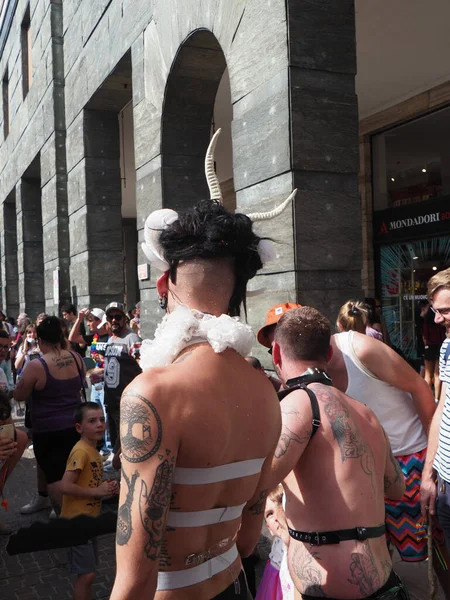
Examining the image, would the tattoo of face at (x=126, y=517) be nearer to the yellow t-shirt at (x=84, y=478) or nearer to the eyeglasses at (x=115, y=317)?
the yellow t-shirt at (x=84, y=478)

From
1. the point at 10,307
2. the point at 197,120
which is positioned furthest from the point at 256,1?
the point at 10,307

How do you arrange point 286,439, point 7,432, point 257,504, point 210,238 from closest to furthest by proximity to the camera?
point 210,238
point 257,504
point 286,439
point 7,432

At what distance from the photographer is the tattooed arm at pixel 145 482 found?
1.44 meters

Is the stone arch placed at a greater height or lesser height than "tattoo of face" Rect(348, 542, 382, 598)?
greater

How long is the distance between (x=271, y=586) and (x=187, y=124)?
6.01 meters

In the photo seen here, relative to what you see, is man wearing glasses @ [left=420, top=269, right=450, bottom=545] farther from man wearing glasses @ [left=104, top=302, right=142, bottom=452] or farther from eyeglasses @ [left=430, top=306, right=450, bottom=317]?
man wearing glasses @ [left=104, top=302, right=142, bottom=452]

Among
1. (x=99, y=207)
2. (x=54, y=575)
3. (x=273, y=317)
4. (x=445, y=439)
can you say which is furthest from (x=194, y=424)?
(x=99, y=207)

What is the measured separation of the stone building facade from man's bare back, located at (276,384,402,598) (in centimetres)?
262

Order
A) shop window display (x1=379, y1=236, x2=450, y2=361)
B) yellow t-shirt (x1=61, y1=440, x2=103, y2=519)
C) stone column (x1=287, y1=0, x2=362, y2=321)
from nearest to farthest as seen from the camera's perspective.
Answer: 1. yellow t-shirt (x1=61, y1=440, x2=103, y2=519)
2. stone column (x1=287, y1=0, x2=362, y2=321)
3. shop window display (x1=379, y1=236, x2=450, y2=361)

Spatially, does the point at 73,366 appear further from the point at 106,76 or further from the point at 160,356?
the point at 106,76

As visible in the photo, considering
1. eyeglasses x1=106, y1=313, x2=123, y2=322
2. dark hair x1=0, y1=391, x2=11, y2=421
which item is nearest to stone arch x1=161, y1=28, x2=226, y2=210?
eyeglasses x1=106, y1=313, x2=123, y2=322

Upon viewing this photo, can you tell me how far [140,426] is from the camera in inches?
57.0

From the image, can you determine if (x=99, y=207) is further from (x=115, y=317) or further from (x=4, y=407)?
(x=4, y=407)

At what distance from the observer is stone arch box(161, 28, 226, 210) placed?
687cm
